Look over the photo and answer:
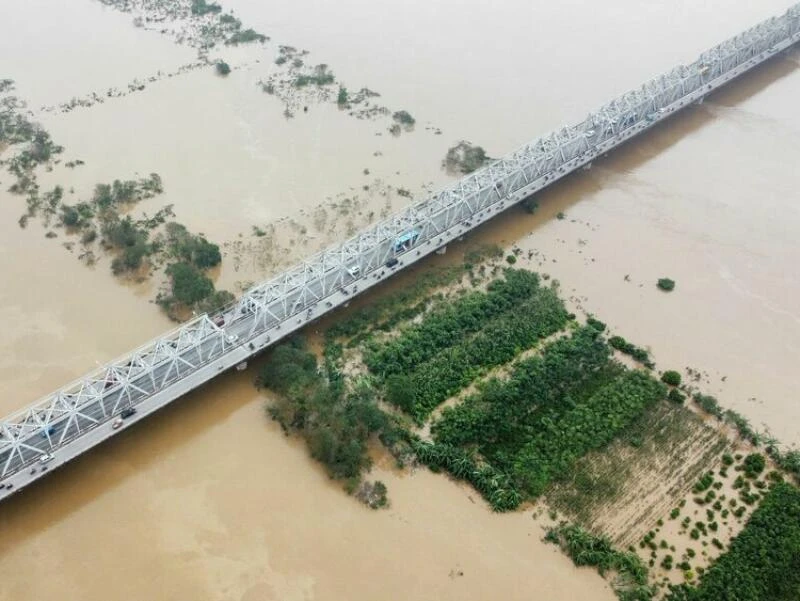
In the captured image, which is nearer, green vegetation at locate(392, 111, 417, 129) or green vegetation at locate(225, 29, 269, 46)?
green vegetation at locate(392, 111, 417, 129)

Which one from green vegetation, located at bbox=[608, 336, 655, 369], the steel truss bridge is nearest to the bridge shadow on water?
the steel truss bridge

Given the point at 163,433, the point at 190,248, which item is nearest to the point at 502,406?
the point at 163,433

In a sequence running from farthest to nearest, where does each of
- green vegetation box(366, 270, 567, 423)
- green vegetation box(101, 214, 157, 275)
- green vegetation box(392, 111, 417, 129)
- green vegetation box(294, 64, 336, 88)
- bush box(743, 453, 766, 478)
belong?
green vegetation box(294, 64, 336, 88)
green vegetation box(392, 111, 417, 129)
green vegetation box(101, 214, 157, 275)
green vegetation box(366, 270, 567, 423)
bush box(743, 453, 766, 478)

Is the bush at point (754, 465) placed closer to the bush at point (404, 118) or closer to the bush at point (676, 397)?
the bush at point (676, 397)

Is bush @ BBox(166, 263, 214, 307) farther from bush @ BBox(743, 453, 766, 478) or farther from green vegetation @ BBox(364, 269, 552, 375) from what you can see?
bush @ BBox(743, 453, 766, 478)

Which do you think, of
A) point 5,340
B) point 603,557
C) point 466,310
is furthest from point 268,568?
point 5,340

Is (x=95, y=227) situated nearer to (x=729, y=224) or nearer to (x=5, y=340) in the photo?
(x=5, y=340)
